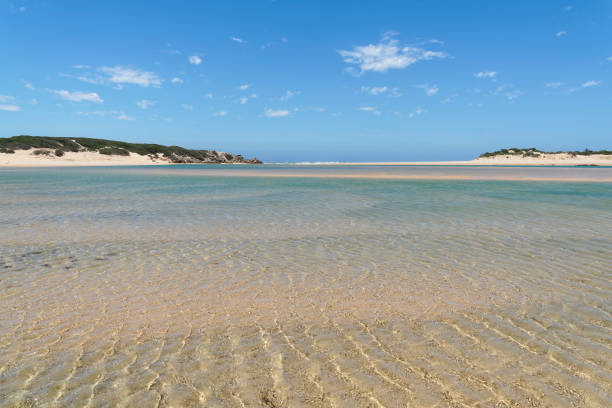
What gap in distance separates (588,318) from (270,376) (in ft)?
14.3

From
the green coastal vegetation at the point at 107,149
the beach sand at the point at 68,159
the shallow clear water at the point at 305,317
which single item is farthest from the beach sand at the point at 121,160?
the shallow clear water at the point at 305,317

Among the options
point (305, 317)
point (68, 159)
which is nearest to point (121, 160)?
point (68, 159)

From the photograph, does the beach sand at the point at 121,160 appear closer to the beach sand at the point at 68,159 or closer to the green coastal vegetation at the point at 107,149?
the beach sand at the point at 68,159

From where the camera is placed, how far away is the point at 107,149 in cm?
9381

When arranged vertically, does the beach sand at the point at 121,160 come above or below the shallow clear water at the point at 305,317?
above

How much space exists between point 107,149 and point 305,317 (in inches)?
4078

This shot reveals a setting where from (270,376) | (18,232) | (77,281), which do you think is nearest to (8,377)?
(270,376)

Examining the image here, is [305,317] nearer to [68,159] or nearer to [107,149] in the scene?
[68,159]

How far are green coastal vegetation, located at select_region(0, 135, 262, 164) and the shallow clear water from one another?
91.0m

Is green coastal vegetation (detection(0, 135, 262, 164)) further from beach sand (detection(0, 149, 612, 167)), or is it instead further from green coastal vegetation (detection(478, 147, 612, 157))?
green coastal vegetation (detection(478, 147, 612, 157))

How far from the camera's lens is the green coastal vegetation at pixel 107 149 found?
83.2m

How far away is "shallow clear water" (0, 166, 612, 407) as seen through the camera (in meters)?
3.41

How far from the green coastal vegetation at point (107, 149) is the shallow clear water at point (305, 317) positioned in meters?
91.0

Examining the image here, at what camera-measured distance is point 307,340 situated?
4.34 m
